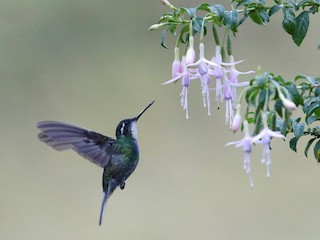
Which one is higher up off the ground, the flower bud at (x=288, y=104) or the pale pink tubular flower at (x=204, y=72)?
the pale pink tubular flower at (x=204, y=72)

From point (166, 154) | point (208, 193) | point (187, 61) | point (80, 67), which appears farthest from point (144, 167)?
point (187, 61)

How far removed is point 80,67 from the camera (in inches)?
157

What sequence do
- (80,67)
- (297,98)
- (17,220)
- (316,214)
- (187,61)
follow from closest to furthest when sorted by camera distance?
1. (297,98)
2. (187,61)
3. (316,214)
4. (17,220)
5. (80,67)

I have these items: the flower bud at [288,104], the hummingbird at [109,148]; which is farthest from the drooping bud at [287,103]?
the hummingbird at [109,148]

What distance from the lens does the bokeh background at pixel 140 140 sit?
3.58 m

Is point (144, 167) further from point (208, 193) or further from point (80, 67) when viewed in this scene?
point (80, 67)

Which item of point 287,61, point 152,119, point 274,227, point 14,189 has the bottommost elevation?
point 274,227

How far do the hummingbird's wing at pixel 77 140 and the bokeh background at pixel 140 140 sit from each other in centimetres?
209

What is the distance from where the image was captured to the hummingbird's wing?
135 cm

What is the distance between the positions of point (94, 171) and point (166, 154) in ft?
1.30

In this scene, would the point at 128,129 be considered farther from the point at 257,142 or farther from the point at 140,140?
the point at 140,140

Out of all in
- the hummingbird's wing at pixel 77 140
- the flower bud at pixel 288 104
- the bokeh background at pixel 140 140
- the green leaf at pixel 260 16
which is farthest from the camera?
the bokeh background at pixel 140 140

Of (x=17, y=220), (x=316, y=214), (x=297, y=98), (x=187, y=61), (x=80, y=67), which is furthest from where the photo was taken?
(x=80, y=67)

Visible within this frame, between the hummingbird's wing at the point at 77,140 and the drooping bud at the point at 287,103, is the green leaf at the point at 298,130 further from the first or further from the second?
the hummingbird's wing at the point at 77,140
